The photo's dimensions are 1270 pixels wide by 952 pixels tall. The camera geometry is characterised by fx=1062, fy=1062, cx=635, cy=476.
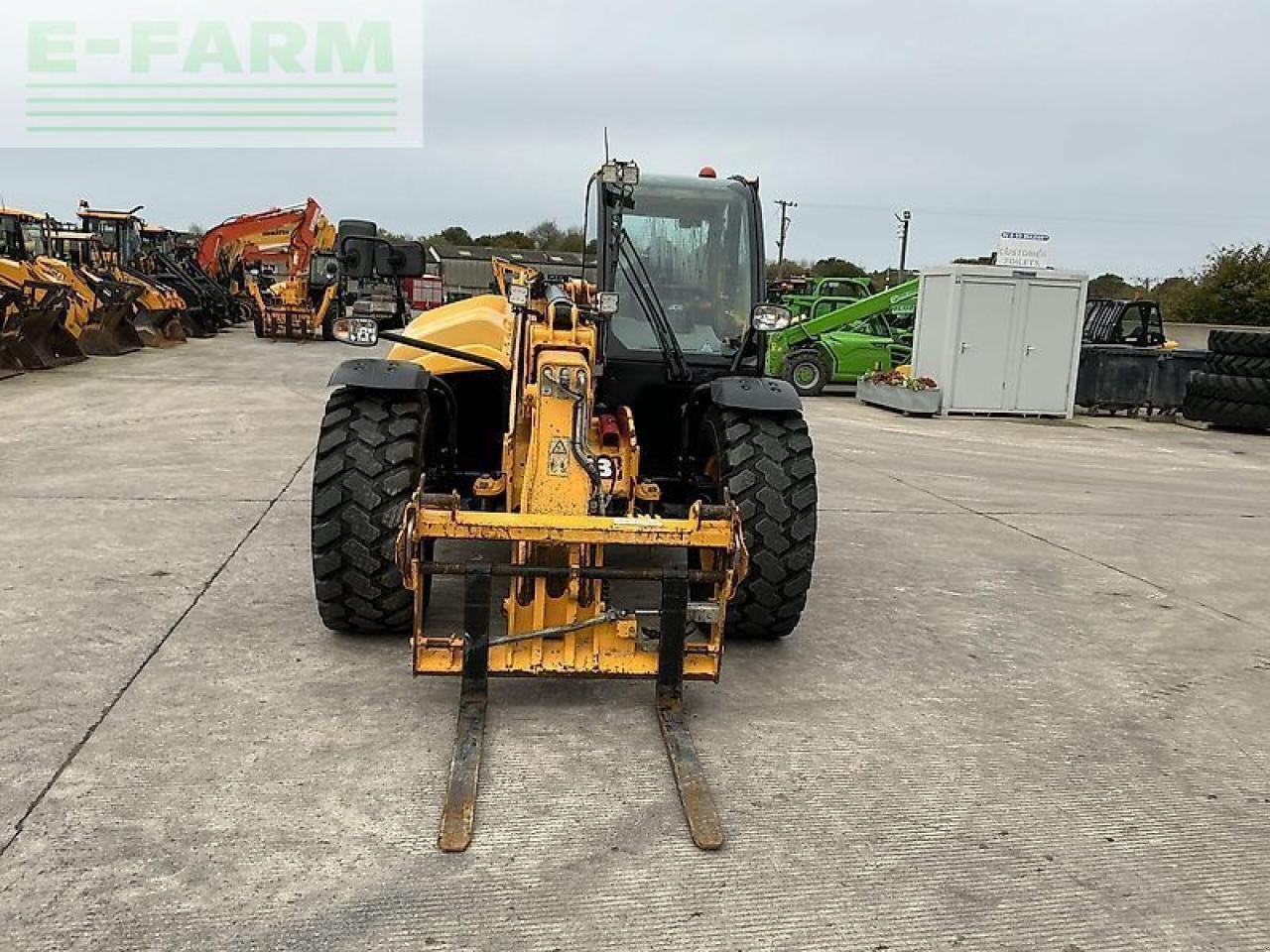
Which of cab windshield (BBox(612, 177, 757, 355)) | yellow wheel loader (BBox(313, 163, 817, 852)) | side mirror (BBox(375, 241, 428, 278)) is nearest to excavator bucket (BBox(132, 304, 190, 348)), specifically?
yellow wheel loader (BBox(313, 163, 817, 852))

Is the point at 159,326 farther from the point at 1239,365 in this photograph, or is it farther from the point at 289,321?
the point at 1239,365

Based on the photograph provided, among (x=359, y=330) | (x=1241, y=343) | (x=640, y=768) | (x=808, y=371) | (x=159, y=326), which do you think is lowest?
(x=640, y=768)

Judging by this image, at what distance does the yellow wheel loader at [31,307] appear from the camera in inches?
594

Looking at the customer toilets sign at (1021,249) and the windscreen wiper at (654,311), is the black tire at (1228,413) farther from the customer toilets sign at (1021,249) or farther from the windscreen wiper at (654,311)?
the windscreen wiper at (654,311)

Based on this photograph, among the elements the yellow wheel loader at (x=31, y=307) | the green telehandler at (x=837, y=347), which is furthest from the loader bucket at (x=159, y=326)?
the green telehandler at (x=837, y=347)

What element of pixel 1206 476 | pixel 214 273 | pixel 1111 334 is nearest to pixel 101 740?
pixel 1206 476

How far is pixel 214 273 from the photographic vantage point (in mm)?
29109

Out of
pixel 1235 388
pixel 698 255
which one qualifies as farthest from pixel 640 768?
pixel 1235 388

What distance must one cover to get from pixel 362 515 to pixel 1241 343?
49.8 feet

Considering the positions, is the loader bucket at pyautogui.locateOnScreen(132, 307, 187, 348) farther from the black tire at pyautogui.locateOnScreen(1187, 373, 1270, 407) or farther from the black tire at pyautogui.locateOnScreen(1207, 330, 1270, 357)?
the black tire at pyautogui.locateOnScreen(1207, 330, 1270, 357)

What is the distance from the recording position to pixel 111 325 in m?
18.8

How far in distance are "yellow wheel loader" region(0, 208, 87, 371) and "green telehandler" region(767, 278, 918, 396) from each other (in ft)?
37.3

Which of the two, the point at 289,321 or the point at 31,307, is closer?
the point at 31,307

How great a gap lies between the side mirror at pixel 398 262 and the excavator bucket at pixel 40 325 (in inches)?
508
